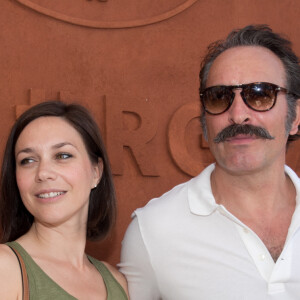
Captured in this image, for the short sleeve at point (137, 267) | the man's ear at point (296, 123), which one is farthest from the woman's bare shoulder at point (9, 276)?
the man's ear at point (296, 123)

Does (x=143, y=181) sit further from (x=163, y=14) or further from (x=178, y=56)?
(x=163, y=14)

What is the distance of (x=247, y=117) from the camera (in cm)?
233

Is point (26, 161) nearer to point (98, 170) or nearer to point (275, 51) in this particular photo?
point (98, 170)

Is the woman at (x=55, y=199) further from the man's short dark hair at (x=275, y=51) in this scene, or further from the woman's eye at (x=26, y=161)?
the man's short dark hair at (x=275, y=51)

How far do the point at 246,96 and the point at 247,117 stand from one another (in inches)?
3.6

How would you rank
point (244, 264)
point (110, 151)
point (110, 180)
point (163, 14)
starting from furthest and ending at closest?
point (163, 14) → point (110, 151) → point (110, 180) → point (244, 264)

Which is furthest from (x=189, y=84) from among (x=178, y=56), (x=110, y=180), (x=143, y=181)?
(x=110, y=180)

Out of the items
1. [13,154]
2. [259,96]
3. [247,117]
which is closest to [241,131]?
[247,117]

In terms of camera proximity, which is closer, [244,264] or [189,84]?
[244,264]

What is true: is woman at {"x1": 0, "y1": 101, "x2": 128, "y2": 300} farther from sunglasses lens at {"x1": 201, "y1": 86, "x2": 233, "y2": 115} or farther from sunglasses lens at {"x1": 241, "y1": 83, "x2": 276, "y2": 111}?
sunglasses lens at {"x1": 241, "y1": 83, "x2": 276, "y2": 111}

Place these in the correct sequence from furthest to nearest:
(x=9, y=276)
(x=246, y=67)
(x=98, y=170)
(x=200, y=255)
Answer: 1. (x=98, y=170)
2. (x=246, y=67)
3. (x=200, y=255)
4. (x=9, y=276)

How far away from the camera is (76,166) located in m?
2.33

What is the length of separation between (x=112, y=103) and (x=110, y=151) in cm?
34

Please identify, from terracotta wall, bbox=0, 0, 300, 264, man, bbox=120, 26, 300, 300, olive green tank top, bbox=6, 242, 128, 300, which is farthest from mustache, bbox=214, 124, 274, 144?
terracotta wall, bbox=0, 0, 300, 264
